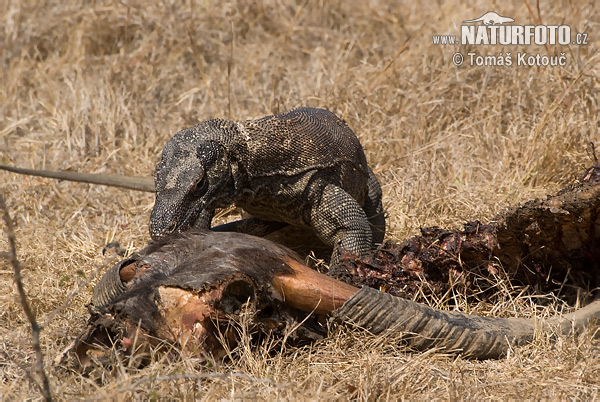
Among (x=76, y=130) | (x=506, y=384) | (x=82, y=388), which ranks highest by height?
(x=76, y=130)

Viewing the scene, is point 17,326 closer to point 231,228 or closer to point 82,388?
point 82,388

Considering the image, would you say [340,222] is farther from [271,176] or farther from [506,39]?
[506,39]

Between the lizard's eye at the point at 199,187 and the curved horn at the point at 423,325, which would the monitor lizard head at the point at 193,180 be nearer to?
the lizard's eye at the point at 199,187

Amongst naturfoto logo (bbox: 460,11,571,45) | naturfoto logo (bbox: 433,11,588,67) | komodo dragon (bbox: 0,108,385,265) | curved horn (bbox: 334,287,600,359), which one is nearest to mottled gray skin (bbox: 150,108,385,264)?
komodo dragon (bbox: 0,108,385,265)

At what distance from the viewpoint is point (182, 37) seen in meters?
7.23

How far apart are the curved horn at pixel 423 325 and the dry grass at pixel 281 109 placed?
74mm

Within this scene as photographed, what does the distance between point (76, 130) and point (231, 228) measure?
221 centimetres

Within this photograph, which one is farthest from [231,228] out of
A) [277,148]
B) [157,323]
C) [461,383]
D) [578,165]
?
[578,165]

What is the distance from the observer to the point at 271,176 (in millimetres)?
3877

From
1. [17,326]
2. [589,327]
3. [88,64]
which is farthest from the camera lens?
[88,64]

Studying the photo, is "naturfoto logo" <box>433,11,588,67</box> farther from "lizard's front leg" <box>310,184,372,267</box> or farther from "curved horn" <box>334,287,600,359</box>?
"curved horn" <box>334,287,600,359</box>

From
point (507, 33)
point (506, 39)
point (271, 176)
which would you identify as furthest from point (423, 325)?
point (507, 33)

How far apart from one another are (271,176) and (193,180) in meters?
0.54

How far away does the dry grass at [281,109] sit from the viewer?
9.45ft
